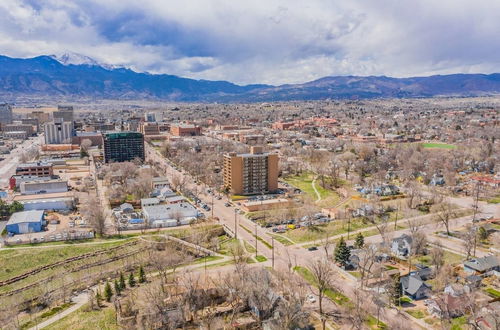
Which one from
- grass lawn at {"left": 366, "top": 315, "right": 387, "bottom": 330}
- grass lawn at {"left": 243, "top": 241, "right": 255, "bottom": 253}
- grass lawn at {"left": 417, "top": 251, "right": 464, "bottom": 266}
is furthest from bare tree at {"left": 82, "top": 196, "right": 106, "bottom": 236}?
grass lawn at {"left": 417, "top": 251, "right": 464, "bottom": 266}

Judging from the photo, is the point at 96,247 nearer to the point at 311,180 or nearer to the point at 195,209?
the point at 195,209

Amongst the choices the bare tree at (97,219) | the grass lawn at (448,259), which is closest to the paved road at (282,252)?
the grass lawn at (448,259)

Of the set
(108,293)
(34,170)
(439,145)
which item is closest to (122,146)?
(34,170)

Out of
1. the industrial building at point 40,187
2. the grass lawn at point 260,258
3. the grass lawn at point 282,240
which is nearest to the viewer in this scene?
the grass lawn at point 260,258

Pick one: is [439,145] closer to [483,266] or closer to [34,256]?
[483,266]

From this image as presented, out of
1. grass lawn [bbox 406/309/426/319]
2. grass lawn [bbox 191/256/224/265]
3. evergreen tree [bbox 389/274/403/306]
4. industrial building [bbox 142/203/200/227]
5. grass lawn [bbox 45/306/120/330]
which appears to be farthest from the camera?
industrial building [bbox 142/203/200/227]

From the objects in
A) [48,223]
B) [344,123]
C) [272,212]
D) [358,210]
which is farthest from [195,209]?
[344,123]

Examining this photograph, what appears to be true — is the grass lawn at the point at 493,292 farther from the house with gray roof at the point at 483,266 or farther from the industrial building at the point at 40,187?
the industrial building at the point at 40,187

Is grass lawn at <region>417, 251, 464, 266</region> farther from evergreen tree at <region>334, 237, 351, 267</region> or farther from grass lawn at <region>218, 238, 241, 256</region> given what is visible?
grass lawn at <region>218, 238, 241, 256</region>
